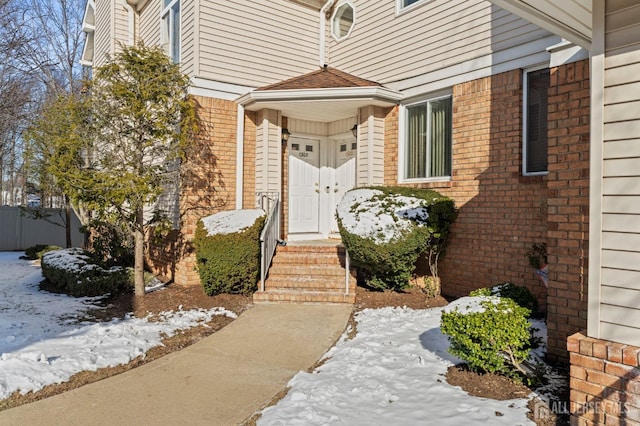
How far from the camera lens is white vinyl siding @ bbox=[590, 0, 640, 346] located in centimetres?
283

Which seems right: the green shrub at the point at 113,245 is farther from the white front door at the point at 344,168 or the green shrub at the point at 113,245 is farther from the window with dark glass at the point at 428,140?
the window with dark glass at the point at 428,140

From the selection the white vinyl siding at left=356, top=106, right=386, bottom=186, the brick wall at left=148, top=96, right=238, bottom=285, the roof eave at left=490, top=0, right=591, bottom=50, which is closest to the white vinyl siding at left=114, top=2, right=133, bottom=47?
the brick wall at left=148, top=96, right=238, bottom=285

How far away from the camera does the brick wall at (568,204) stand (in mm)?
4039

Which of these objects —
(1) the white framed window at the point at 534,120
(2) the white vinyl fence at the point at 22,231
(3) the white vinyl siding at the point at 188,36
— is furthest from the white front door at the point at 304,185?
(2) the white vinyl fence at the point at 22,231

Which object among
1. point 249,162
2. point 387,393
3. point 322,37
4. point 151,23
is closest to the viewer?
point 387,393

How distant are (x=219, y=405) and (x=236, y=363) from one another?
0.93 m

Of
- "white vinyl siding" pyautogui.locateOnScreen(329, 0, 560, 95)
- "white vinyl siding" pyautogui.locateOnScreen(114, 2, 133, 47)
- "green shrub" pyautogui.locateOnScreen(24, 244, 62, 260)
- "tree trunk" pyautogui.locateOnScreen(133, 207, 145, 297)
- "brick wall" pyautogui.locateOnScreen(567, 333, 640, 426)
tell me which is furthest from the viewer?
"green shrub" pyautogui.locateOnScreen(24, 244, 62, 260)

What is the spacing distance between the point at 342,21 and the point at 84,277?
7.61m

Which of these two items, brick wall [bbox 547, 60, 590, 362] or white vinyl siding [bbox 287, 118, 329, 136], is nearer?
brick wall [bbox 547, 60, 590, 362]

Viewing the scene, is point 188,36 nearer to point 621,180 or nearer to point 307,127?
point 307,127

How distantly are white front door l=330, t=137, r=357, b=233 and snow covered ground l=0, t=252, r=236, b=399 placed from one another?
14.0 ft

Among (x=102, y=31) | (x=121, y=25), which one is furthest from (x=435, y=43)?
(x=102, y=31)

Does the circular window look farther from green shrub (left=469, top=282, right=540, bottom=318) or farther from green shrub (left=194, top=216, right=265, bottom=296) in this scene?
green shrub (left=469, top=282, right=540, bottom=318)

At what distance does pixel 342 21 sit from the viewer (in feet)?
32.5
